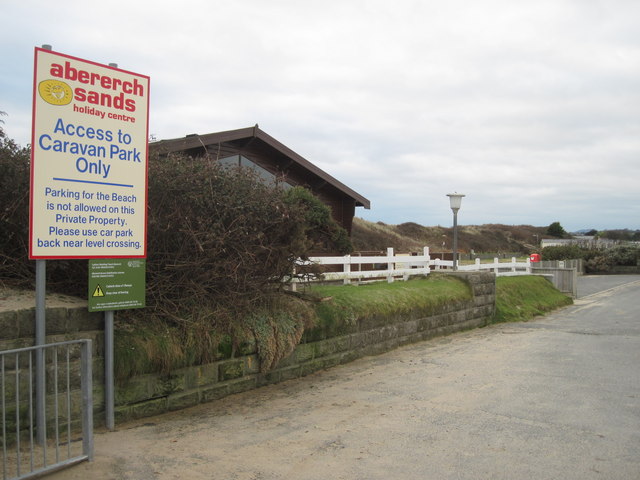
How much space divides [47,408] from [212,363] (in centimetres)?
184

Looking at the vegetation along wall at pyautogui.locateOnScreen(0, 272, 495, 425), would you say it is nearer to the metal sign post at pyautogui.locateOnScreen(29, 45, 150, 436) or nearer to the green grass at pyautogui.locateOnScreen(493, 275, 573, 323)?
the metal sign post at pyautogui.locateOnScreen(29, 45, 150, 436)

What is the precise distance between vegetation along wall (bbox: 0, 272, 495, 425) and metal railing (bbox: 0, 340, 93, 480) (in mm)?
180

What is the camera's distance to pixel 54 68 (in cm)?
506

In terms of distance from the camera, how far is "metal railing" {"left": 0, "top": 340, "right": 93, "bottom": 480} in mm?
4356

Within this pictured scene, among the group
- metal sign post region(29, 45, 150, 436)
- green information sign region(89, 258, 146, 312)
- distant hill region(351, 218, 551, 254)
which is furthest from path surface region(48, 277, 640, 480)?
distant hill region(351, 218, 551, 254)

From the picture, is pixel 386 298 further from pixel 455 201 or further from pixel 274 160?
pixel 274 160

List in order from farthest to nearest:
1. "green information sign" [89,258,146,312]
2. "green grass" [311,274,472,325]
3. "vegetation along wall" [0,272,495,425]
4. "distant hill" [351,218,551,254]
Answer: "distant hill" [351,218,551,254], "green grass" [311,274,472,325], "green information sign" [89,258,146,312], "vegetation along wall" [0,272,495,425]

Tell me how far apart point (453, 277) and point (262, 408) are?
8.66m

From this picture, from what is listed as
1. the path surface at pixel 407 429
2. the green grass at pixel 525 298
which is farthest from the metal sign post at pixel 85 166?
the green grass at pixel 525 298

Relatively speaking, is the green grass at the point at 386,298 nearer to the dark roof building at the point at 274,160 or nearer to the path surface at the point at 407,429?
the path surface at the point at 407,429

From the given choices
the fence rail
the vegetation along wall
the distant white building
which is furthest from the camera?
the distant white building

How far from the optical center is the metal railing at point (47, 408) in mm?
4356

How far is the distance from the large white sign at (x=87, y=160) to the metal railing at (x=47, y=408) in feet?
2.87

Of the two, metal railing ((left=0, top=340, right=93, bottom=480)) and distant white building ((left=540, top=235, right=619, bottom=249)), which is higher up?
distant white building ((left=540, top=235, right=619, bottom=249))
